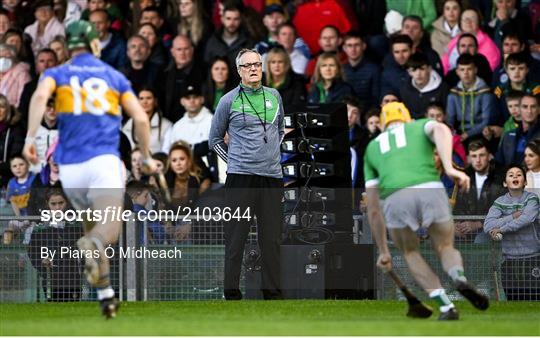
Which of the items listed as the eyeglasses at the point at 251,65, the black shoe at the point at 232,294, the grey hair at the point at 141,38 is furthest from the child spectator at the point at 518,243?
the grey hair at the point at 141,38

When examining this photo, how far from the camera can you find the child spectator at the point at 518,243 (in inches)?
661

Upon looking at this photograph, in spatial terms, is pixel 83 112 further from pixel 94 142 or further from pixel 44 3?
pixel 44 3

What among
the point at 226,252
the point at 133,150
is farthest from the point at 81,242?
the point at 133,150

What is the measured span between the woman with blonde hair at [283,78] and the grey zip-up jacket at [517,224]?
407cm

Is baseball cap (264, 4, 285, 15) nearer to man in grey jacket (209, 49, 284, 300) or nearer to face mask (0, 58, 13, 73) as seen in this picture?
face mask (0, 58, 13, 73)

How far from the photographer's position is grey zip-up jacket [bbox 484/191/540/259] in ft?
55.0

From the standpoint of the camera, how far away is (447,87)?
66.4 feet

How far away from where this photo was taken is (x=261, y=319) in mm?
13867

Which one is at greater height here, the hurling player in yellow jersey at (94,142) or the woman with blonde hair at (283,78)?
the woman with blonde hair at (283,78)

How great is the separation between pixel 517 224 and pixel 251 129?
299cm

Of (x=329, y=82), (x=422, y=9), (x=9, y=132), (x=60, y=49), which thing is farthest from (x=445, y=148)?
(x=60, y=49)

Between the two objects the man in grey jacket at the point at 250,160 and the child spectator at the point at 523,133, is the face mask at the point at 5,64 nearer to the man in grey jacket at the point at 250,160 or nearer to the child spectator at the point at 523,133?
the man in grey jacket at the point at 250,160

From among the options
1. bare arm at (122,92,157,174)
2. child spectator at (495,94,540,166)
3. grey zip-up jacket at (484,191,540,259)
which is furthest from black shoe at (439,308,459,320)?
child spectator at (495,94,540,166)

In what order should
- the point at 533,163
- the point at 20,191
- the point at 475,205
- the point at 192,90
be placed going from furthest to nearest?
the point at 192,90
the point at 20,191
the point at 533,163
the point at 475,205
